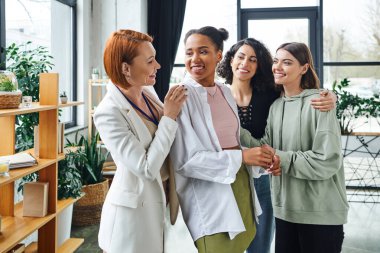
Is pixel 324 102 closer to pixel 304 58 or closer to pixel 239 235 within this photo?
pixel 304 58

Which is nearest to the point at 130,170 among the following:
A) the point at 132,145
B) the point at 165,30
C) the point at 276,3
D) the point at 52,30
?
the point at 132,145

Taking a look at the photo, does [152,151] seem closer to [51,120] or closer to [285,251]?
[285,251]

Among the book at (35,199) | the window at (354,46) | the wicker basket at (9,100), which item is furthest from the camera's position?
the window at (354,46)

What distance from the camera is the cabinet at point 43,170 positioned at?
2488 millimetres

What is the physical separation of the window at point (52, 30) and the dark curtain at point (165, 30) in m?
1.12

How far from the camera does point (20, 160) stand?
2398mm

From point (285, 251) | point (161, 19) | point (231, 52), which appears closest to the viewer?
point (285, 251)

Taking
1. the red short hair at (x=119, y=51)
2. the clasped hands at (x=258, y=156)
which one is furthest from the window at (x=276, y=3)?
the red short hair at (x=119, y=51)

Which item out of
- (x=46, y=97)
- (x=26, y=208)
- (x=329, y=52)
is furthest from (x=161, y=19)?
(x=26, y=208)

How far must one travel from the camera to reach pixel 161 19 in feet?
18.1

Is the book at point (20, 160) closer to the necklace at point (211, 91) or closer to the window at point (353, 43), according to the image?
the necklace at point (211, 91)

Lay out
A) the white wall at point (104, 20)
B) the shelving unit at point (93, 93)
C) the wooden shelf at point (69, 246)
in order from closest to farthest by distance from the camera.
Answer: the wooden shelf at point (69, 246)
the shelving unit at point (93, 93)
the white wall at point (104, 20)

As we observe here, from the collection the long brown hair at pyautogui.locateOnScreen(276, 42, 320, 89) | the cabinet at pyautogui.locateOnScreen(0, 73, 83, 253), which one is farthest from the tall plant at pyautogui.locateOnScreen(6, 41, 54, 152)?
the long brown hair at pyautogui.locateOnScreen(276, 42, 320, 89)

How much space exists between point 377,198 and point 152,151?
449 cm
